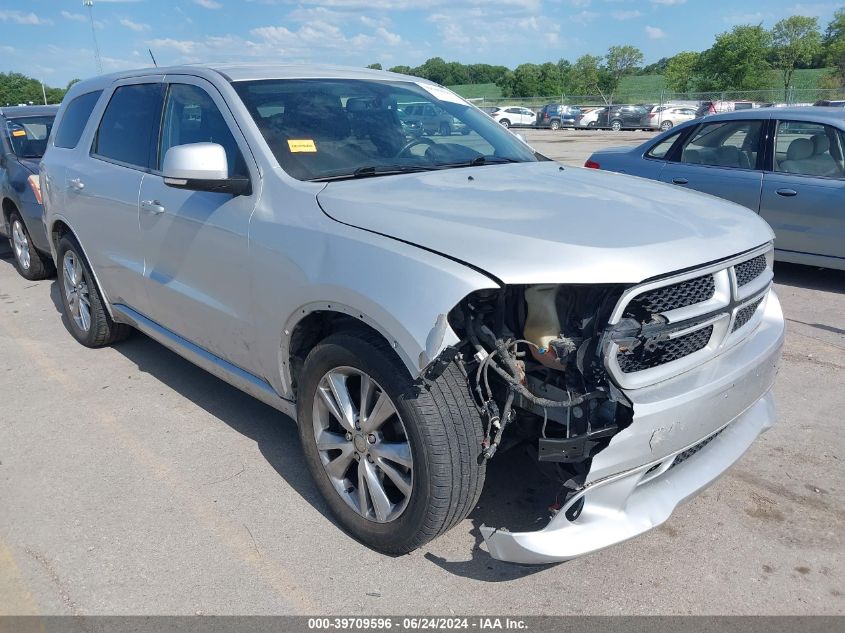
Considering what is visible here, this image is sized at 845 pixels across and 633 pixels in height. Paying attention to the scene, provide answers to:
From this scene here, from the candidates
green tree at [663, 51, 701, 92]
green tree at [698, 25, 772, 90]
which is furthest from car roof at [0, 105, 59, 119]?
green tree at [663, 51, 701, 92]

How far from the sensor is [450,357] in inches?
98.0

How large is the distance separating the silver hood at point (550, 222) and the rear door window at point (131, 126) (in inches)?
67.1

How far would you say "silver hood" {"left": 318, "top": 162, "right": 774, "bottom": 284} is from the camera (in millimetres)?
2420

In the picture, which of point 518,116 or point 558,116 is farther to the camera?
point 518,116

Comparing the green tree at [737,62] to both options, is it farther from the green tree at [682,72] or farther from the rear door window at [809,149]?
Result: the rear door window at [809,149]

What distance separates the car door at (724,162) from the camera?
697 cm

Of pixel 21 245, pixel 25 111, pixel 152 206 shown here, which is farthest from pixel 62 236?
pixel 25 111

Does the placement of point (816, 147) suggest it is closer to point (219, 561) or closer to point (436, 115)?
point (436, 115)

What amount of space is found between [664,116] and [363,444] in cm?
3650

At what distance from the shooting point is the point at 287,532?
126 inches

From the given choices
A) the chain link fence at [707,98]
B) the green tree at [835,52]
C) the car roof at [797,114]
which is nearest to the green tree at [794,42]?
the green tree at [835,52]

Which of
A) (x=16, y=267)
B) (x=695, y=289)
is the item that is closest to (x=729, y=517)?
(x=695, y=289)

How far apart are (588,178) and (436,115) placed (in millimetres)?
1063

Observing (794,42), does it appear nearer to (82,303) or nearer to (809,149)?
(809,149)
